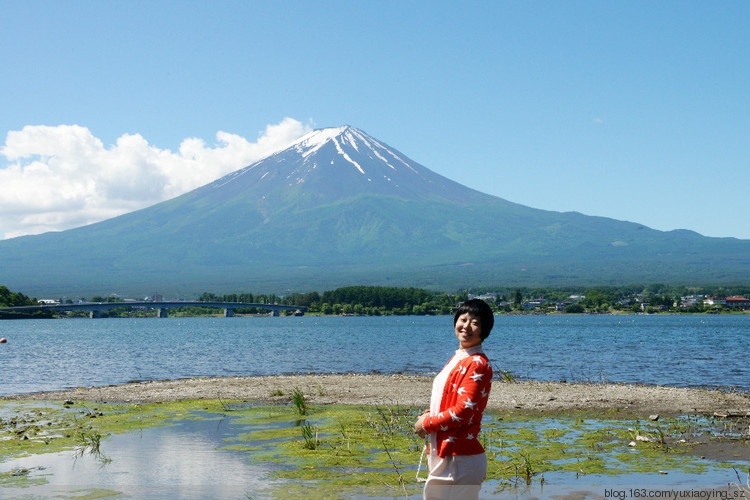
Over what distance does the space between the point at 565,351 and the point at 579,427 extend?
40.6 meters

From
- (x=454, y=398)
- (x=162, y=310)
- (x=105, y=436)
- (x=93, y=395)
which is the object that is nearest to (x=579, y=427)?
(x=105, y=436)

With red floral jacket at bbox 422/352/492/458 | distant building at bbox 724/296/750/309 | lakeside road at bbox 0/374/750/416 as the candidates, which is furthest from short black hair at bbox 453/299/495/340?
distant building at bbox 724/296/750/309

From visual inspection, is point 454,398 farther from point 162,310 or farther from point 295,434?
point 162,310

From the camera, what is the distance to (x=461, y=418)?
6.64 metres

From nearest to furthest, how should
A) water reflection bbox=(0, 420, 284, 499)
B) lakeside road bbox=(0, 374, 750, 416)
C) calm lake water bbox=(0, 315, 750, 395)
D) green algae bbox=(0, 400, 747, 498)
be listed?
water reflection bbox=(0, 420, 284, 499) → green algae bbox=(0, 400, 747, 498) → lakeside road bbox=(0, 374, 750, 416) → calm lake water bbox=(0, 315, 750, 395)

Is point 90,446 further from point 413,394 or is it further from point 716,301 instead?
point 716,301

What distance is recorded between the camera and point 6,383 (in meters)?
34.4

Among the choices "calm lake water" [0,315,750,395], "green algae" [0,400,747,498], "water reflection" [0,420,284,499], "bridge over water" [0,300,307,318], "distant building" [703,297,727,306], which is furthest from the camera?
"distant building" [703,297,727,306]

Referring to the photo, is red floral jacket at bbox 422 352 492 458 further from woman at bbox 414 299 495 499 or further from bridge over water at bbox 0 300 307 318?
bridge over water at bbox 0 300 307 318

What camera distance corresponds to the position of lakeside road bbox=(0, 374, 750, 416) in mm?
21766

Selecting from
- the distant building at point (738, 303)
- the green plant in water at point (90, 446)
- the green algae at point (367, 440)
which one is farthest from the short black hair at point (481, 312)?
the distant building at point (738, 303)

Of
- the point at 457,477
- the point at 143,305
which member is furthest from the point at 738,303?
the point at 457,477

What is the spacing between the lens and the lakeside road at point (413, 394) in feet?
71.4

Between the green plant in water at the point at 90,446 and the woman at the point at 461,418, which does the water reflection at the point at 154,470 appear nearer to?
the green plant in water at the point at 90,446
